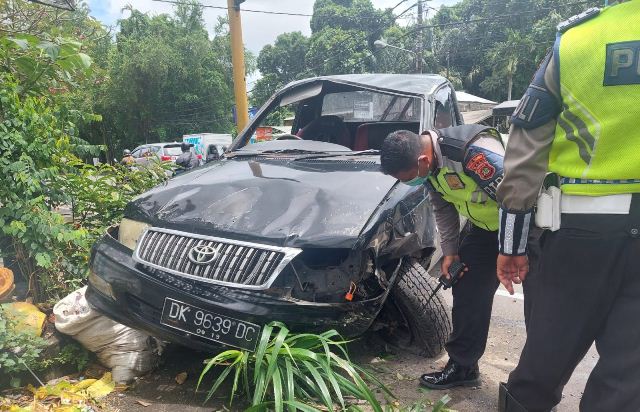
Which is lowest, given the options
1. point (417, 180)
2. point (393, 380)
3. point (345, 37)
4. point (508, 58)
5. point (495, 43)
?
point (393, 380)

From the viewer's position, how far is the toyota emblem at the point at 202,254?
2.22 metres

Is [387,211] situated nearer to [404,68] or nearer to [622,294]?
[622,294]

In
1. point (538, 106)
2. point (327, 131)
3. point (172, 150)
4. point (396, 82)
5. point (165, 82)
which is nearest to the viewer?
point (538, 106)

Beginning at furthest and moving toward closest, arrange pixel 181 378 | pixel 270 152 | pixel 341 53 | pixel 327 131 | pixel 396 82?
pixel 341 53
pixel 327 131
pixel 396 82
pixel 270 152
pixel 181 378

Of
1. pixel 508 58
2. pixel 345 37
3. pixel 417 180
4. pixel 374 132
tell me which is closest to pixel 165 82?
pixel 345 37

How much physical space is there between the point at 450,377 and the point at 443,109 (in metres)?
2.12

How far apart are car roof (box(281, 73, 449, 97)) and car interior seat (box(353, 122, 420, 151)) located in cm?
39

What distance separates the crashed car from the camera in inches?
85.0

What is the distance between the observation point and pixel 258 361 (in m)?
2.05

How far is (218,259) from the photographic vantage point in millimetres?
2223

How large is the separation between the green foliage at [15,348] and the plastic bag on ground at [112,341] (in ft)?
0.55

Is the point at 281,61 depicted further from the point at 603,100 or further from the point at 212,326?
the point at 603,100

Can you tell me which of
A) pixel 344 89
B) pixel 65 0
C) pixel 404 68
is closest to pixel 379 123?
pixel 344 89

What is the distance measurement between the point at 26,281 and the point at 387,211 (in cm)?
266
